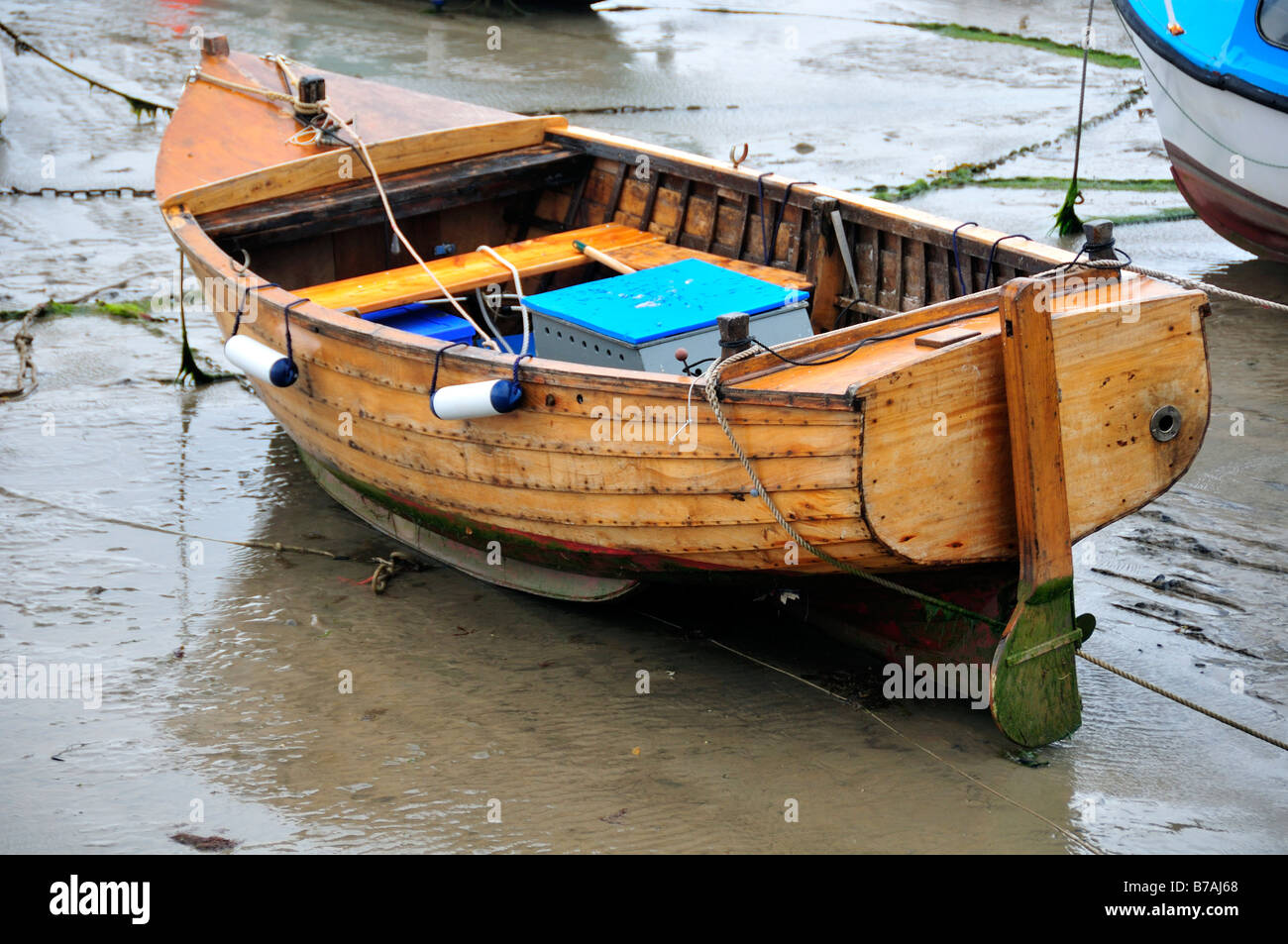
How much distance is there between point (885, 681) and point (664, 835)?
114 centimetres

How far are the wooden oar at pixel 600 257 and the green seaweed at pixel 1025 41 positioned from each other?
11.2 metres

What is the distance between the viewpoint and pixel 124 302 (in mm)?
8375

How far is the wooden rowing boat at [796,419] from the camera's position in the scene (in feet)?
12.7

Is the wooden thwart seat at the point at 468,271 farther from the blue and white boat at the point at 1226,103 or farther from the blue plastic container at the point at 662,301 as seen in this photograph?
the blue and white boat at the point at 1226,103

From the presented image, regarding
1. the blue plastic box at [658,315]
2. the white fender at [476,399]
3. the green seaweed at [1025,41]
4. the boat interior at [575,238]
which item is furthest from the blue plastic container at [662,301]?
the green seaweed at [1025,41]

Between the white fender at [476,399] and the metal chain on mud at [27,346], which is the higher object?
the white fender at [476,399]

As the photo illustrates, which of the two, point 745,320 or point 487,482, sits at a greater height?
point 745,320

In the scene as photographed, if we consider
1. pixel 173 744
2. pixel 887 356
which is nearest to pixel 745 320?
pixel 887 356

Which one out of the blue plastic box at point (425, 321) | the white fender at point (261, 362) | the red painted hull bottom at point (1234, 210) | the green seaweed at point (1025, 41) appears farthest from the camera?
the green seaweed at point (1025, 41)

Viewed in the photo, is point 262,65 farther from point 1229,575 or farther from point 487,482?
point 1229,575

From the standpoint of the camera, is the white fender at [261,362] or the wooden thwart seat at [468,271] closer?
the white fender at [261,362]

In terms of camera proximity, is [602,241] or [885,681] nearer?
[885,681]

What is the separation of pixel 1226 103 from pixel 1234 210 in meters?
0.83

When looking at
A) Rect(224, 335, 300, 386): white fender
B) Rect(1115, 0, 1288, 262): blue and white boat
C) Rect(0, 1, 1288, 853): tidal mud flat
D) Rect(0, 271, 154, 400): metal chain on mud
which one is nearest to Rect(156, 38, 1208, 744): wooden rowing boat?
Rect(224, 335, 300, 386): white fender
